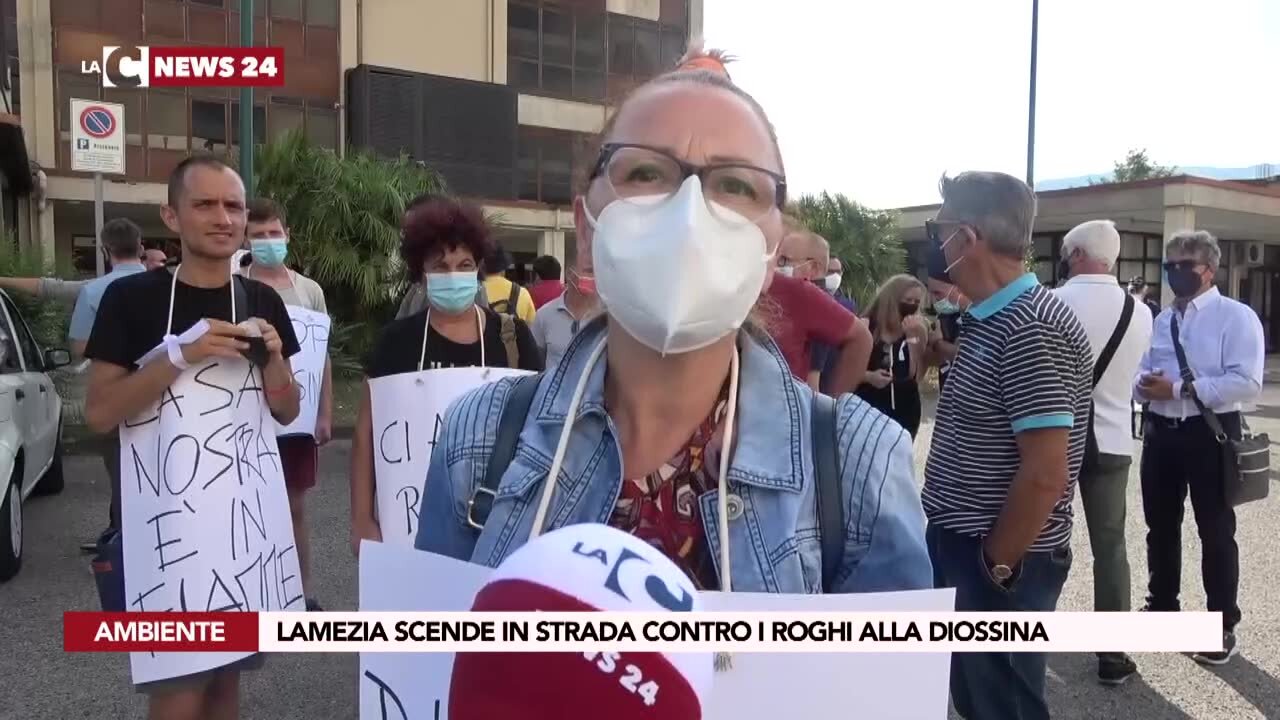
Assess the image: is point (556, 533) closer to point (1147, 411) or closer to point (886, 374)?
point (1147, 411)

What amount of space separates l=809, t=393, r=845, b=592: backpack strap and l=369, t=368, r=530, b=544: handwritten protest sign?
2.11 metres

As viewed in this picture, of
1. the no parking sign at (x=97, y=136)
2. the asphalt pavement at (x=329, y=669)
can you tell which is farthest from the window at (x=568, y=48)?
the asphalt pavement at (x=329, y=669)

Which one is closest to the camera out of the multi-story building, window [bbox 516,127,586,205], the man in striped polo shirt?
the man in striped polo shirt

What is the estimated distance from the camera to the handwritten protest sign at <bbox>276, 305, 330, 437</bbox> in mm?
3836

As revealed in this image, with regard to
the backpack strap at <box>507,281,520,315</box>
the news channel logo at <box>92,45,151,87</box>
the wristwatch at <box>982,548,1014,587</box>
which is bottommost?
the wristwatch at <box>982,548,1014,587</box>

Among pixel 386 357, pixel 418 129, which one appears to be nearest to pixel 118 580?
pixel 386 357

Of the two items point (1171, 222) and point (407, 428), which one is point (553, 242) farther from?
point (407, 428)

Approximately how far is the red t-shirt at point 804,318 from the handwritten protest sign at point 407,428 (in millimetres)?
1441

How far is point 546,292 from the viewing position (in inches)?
276

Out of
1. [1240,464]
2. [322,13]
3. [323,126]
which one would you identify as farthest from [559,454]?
[322,13]

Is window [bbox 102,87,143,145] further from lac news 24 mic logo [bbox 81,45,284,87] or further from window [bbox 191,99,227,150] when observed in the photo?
window [bbox 191,99,227,150]

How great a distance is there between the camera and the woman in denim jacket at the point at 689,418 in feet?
4.10

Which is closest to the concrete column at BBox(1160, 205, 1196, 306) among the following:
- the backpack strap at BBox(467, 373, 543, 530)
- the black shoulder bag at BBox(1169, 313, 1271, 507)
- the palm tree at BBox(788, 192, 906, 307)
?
the palm tree at BBox(788, 192, 906, 307)

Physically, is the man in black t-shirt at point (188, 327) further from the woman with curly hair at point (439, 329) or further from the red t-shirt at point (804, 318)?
the red t-shirt at point (804, 318)
